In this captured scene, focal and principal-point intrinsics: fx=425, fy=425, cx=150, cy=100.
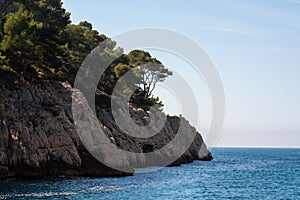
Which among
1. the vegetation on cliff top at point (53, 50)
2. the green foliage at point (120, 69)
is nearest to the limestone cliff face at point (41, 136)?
the vegetation on cliff top at point (53, 50)

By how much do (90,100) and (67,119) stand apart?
38.0 ft

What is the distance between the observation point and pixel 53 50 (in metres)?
53.8

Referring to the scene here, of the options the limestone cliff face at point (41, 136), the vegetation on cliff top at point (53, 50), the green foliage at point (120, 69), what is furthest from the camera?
the green foliage at point (120, 69)

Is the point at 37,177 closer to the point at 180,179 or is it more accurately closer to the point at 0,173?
the point at 0,173

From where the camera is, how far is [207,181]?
5488 cm

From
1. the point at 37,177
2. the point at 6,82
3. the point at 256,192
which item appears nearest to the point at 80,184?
the point at 37,177

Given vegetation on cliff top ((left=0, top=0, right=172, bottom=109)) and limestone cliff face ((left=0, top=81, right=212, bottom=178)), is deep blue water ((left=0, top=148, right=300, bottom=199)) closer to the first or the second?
limestone cliff face ((left=0, top=81, right=212, bottom=178))

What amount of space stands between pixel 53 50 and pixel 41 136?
12.3 metres

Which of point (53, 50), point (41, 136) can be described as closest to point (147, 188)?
point (41, 136)

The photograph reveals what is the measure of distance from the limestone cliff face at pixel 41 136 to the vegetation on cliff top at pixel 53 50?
2293mm

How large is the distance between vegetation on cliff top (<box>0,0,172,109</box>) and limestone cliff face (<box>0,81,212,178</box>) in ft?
7.52

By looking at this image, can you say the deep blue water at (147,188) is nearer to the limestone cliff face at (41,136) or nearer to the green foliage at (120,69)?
the limestone cliff face at (41,136)

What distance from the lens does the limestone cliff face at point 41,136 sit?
44094mm

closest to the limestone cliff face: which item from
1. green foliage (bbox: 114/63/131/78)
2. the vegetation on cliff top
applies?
the vegetation on cliff top
